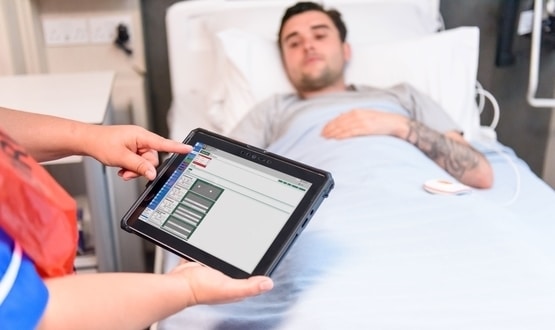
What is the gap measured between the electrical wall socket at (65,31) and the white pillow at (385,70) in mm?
456

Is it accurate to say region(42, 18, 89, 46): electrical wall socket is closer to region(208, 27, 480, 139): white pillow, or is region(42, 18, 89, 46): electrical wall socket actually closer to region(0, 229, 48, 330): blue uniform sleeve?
region(208, 27, 480, 139): white pillow

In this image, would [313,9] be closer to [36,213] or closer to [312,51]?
[312,51]

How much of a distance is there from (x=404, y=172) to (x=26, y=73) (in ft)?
3.96

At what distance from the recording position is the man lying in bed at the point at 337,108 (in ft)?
4.47

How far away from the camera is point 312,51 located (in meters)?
1.60

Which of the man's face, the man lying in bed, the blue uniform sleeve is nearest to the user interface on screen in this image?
the blue uniform sleeve

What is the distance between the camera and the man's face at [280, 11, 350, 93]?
1.58 meters

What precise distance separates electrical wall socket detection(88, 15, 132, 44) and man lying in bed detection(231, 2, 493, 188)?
506mm

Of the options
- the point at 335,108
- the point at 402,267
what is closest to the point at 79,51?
the point at 335,108

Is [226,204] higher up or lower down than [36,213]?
lower down

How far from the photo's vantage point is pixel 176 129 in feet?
5.36

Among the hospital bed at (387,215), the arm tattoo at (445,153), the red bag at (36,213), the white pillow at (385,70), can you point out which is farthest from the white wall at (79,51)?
the red bag at (36,213)

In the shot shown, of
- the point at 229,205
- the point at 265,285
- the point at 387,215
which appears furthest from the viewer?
the point at 387,215

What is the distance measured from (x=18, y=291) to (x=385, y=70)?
51.7 inches
